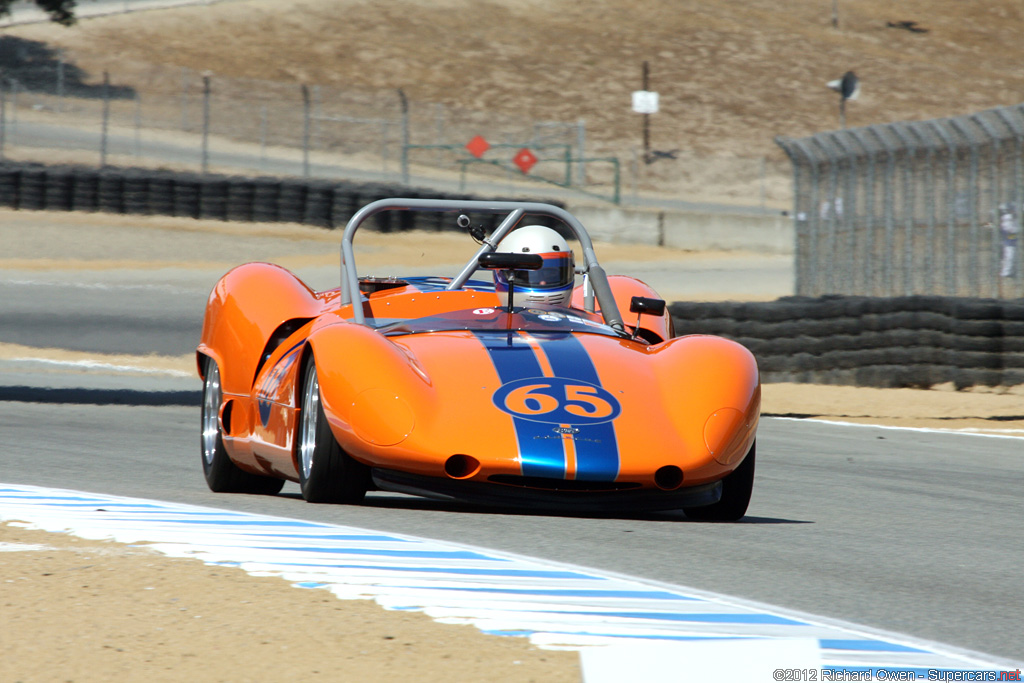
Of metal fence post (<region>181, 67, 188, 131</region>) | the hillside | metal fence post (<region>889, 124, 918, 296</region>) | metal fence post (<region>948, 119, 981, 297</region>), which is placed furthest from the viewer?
the hillside

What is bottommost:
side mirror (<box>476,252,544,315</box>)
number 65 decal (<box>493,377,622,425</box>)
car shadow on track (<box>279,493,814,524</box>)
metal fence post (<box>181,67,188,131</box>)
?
metal fence post (<box>181,67,188,131</box>)

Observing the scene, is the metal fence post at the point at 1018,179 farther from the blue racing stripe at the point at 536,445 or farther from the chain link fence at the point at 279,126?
the chain link fence at the point at 279,126

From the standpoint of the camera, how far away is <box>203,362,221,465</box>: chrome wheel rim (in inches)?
274

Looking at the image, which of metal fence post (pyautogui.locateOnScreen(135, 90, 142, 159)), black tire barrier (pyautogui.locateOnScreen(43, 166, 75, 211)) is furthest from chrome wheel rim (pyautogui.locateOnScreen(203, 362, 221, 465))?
metal fence post (pyautogui.locateOnScreen(135, 90, 142, 159))

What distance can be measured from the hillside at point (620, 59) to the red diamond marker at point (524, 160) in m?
8.19

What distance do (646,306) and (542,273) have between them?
53cm

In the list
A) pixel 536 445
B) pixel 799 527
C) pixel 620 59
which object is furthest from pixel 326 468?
pixel 620 59

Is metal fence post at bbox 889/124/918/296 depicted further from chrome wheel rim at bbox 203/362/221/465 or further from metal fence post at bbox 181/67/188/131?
metal fence post at bbox 181/67/188/131

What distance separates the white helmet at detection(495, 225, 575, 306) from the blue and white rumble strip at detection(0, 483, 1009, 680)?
7.07 ft

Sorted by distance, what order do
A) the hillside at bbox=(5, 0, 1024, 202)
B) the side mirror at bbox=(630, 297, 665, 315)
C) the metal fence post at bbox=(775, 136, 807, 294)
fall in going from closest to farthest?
1. the side mirror at bbox=(630, 297, 665, 315)
2. the metal fence post at bbox=(775, 136, 807, 294)
3. the hillside at bbox=(5, 0, 1024, 202)

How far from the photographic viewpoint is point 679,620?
3.73m

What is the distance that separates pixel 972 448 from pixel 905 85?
48.4 metres

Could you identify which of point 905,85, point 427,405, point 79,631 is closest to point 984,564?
point 427,405

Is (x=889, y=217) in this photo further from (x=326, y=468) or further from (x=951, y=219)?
(x=326, y=468)
